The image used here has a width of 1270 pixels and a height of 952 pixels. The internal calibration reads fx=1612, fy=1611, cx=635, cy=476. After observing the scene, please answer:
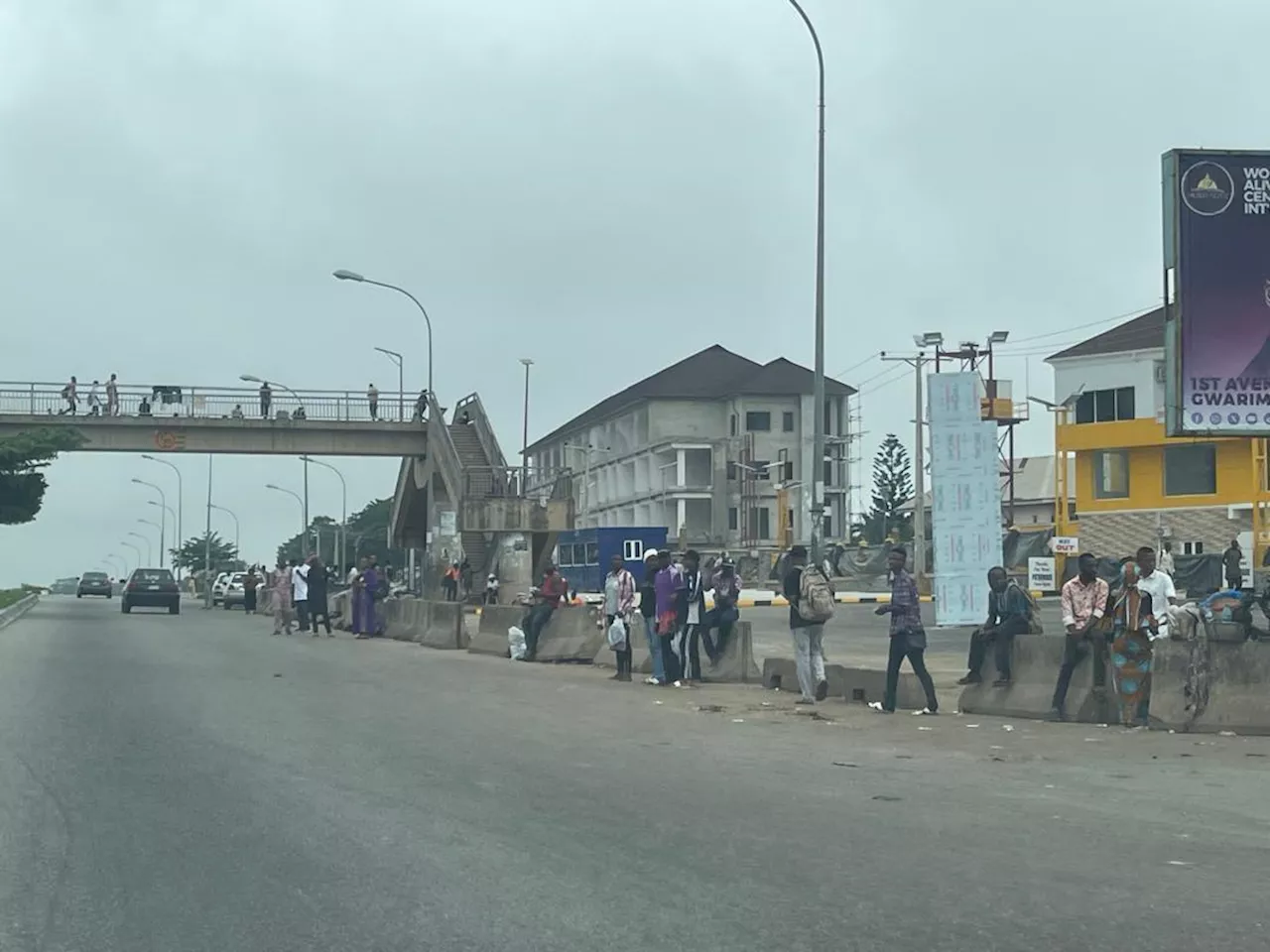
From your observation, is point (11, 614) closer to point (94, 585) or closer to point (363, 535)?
point (94, 585)

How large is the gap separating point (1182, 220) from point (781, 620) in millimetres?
24986

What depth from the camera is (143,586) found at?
53.3 metres

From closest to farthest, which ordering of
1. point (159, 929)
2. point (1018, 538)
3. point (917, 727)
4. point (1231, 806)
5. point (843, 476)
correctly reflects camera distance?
point (159, 929) < point (1231, 806) < point (917, 727) < point (1018, 538) < point (843, 476)

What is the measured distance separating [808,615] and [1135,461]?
48.8 meters

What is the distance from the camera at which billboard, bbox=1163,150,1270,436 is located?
61.1 feet

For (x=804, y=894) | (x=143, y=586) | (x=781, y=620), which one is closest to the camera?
(x=804, y=894)

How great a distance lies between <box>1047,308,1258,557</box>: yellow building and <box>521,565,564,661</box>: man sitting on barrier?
38.0 metres

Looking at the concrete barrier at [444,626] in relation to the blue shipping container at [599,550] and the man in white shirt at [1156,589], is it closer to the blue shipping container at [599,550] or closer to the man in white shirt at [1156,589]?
the man in white shirt at [1156,589]

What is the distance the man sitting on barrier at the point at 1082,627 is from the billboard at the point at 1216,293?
13.1ft

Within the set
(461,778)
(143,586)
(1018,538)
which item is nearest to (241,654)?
(461,778)

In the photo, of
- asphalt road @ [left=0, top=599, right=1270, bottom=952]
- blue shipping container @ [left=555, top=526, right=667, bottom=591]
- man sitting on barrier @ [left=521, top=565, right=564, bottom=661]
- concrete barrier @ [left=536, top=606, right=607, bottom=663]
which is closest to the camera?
asphalt road @ [left=0, top=599, right=1270, bottom=952]

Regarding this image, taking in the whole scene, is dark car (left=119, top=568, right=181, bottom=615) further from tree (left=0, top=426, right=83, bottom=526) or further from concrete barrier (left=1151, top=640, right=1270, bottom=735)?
concrete barrier (left=1151, top=640, right=1270, bottom=735)

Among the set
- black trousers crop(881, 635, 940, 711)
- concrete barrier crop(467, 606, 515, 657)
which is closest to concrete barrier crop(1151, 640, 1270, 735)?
black trousers crop(881, 635, 940, 711)

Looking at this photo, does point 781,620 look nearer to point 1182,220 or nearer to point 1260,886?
point 1182,220
